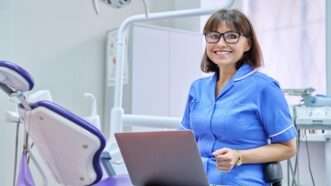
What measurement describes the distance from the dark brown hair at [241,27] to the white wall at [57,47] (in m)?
2.05

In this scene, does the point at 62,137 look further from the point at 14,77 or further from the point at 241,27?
the point at 241,27

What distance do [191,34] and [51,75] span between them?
1.29m

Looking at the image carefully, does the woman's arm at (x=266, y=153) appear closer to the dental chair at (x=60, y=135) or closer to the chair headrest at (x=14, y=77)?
the dental chair at (x=60, y=135)

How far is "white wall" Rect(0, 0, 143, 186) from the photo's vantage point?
127 inches

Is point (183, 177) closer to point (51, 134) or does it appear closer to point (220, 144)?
point (220, 144)

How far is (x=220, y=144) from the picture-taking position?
160 centimetres

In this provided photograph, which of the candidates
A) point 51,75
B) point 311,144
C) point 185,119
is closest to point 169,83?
point 51,75

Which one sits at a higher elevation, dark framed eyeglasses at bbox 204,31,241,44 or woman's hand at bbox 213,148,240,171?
dark framed eyeglasses at bbox 204,31,241,44

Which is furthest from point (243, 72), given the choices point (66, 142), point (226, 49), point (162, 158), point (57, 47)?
point (57, 47)

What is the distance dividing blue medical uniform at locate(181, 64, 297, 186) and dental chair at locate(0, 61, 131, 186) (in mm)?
354

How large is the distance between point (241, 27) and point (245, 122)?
0.35 m

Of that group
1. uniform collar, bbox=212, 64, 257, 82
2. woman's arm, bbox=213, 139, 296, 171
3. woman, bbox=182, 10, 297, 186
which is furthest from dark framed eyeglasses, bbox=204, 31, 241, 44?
woman's arm, bbox=213, 139, 296, 171

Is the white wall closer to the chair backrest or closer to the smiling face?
the chair backrest

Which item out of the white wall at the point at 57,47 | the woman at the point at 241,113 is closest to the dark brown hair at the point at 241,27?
the woman at the point at 241,113
